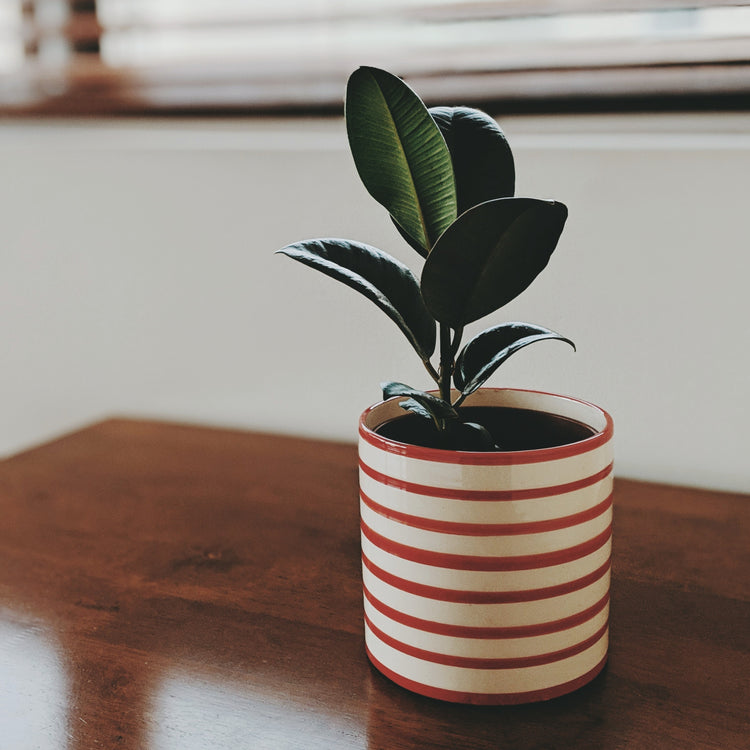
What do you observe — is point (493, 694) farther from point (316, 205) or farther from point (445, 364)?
point (316, 205)

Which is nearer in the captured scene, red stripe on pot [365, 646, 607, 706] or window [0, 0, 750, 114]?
red stripe on pot [365, 646, 607, 706]

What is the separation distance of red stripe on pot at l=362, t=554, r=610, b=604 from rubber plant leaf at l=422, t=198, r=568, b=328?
15 cm

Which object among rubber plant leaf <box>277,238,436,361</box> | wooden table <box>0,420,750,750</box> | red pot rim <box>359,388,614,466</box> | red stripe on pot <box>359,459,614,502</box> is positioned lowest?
wooden table <box>0,420,750,750</box>

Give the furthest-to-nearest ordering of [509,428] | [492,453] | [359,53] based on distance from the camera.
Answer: [359,53]
[509,428]
[492,453]

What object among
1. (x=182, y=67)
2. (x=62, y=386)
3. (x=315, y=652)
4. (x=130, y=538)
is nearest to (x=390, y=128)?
(x=315, y=652)

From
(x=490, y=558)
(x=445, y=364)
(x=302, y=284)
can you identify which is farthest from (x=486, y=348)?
(x=302, y=284)

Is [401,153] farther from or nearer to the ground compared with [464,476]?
farther from the ground

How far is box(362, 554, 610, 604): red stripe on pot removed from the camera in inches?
17.6

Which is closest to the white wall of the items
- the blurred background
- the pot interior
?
the blurred background

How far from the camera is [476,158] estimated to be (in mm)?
488

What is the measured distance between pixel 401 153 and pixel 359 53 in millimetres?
580

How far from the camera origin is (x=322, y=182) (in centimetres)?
98

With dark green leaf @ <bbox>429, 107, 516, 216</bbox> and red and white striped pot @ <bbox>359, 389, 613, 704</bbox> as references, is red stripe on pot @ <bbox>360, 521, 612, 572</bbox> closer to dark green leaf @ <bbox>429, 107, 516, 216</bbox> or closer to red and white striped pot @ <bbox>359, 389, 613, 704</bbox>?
red and white striped pot @ <bbox>359, 389, 613, 704</bbox>

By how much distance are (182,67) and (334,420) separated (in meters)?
0.52
